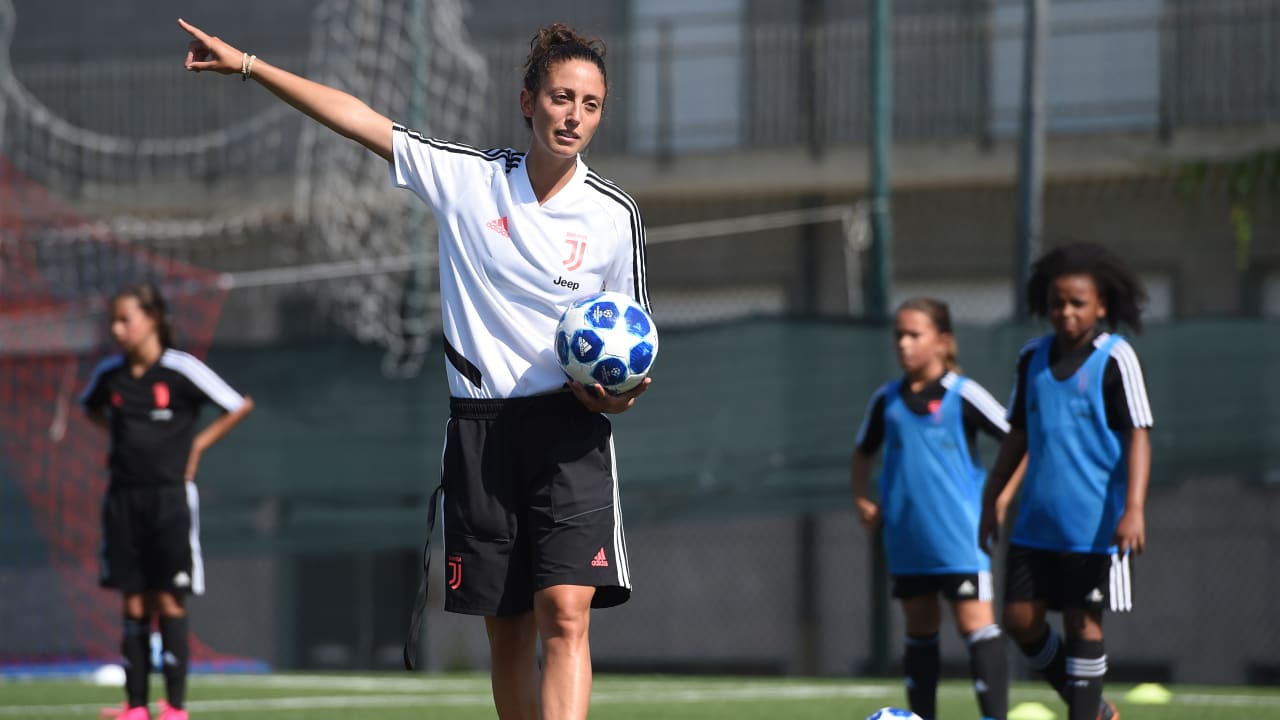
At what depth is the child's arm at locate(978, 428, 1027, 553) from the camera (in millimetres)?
6375

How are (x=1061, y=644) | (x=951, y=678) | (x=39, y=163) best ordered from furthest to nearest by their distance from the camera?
(x=39, y=163)
(x=951, y=678)
(x=1061, y=644)

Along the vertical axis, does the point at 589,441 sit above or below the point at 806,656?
above

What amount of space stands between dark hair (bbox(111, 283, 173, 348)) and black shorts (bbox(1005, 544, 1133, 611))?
163 inches

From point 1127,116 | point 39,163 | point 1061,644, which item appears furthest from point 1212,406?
point 39,163

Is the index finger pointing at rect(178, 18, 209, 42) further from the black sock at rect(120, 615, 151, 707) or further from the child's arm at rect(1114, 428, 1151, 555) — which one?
the black sock at rect(120, 615, 151, 707)

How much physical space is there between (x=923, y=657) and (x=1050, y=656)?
0.61 metres

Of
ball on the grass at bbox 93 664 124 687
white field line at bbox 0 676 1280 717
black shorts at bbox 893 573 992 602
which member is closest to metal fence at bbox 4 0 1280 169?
ball on the grass at bbox 93 664 124 687

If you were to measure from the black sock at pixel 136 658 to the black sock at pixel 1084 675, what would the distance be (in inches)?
154

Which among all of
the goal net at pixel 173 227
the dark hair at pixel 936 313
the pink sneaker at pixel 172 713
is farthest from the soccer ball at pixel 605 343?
the goal net at pixel 173 227

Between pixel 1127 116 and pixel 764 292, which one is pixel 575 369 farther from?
pixel 1127 116

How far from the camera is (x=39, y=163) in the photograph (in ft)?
52.5

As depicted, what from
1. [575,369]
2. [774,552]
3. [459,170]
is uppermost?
[459,170]

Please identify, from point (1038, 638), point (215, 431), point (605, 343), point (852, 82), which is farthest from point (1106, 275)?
point (852, 82)

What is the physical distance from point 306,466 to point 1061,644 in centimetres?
583
